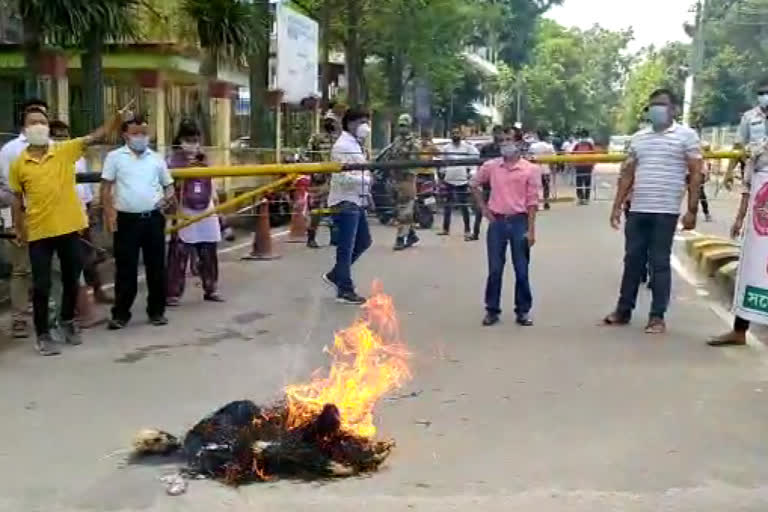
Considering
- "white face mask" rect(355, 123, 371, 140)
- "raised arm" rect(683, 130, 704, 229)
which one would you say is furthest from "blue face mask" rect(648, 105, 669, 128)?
"white face mask" rect(355, 123, 371, 140)

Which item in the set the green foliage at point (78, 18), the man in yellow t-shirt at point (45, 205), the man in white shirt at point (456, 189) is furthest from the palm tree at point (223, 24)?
the man in yellow t-shirt at point (45, 205)

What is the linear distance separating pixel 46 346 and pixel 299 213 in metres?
7.88

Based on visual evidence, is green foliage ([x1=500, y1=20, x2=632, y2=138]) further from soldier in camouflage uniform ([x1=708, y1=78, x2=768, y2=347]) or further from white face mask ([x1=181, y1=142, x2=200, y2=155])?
soldier in camouflage uniform ([x1=708, y1=78, x2=768, y2=347])

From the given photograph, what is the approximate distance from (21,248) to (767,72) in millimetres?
43852

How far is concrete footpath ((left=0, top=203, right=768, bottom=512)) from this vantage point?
4.88 metres

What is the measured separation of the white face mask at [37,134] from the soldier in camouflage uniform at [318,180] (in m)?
4.44

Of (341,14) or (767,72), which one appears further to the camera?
(767,72)

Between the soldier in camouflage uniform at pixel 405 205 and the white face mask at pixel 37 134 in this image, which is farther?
the soldier in camouflage uniform at pixel 405 205

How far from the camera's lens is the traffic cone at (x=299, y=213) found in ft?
47.5

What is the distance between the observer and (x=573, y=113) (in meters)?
84.9

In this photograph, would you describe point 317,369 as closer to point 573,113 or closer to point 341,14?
point 341,14

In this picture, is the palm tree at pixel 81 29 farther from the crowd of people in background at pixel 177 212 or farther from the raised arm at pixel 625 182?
the raised arm at pixel 625 182

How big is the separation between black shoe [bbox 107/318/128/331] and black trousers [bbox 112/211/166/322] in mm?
24

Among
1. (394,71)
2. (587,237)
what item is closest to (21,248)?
(587,237)
